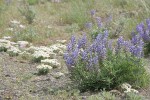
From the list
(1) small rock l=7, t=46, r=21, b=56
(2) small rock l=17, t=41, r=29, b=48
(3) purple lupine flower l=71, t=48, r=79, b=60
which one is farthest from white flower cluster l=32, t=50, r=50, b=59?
(3) purple lupine flower l=71, t=48, r=79, b=60

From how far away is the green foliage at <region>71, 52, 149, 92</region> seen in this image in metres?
5.08

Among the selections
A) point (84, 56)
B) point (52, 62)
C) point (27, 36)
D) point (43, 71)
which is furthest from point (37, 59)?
point (84, 56)

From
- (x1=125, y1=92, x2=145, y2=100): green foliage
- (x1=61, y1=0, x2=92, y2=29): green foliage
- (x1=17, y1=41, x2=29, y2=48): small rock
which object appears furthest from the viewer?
(x1=61, y1=0, x2=92, y2=29): green foliage

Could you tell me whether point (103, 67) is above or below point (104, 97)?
above

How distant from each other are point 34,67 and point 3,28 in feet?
7.89

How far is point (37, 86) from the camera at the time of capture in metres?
5.46

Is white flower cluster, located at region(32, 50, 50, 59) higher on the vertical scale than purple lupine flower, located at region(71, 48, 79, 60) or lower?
lower

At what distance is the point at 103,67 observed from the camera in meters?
5.14

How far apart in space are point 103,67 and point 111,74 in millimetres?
146

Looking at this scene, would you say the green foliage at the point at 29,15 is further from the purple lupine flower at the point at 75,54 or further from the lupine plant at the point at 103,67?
the purple lupine flower at the point at 75,54

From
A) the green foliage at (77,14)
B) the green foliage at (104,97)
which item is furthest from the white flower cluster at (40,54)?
the green foliage at (77,14)

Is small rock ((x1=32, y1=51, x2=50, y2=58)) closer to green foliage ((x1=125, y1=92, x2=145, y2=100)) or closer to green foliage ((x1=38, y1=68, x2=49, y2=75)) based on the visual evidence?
green foliage ((x1=38, y1=68, x2=49, y2=75))

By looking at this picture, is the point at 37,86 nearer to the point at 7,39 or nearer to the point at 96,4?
the point at 7,39

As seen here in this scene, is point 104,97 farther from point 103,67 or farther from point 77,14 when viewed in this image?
point 77,14
